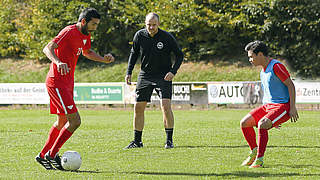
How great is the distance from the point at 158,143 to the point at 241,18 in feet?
69.6

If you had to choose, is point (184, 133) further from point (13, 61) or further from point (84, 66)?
point (13, 61)

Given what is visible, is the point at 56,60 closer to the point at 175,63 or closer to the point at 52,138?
the point at 52,138

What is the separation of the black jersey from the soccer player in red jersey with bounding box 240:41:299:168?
8.23 ft

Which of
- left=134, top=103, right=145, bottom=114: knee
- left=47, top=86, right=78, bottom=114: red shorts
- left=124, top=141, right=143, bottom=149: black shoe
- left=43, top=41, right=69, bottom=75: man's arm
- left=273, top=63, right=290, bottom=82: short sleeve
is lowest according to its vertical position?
left=124, top=141, right=143, bottom=149: black shoe

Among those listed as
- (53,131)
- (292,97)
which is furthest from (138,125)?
(292,97)

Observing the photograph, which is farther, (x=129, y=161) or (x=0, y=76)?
(x=0, y=76)

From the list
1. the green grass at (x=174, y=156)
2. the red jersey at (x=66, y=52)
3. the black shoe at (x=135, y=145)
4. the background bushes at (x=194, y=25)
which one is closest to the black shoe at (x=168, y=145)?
the green grass at (x=174, y=156)

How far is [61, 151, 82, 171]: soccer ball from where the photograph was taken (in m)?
7.04

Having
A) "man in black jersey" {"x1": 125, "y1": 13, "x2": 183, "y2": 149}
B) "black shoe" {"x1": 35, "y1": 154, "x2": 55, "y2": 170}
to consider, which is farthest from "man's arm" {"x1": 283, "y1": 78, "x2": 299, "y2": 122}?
"black shoe" {"x1": 35, "y1": 154, "x2": 55, "y2": 170}

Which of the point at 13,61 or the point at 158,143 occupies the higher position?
the point at 13,61

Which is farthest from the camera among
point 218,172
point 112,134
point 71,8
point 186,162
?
point 71,8

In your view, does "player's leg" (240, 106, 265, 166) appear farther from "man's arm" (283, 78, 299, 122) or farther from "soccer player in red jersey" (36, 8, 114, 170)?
"soccer player in red jersey" (36, 8, 114, 170)

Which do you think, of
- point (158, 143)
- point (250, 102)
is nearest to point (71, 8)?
point (250, 102)

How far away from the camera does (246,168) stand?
23.2ft
